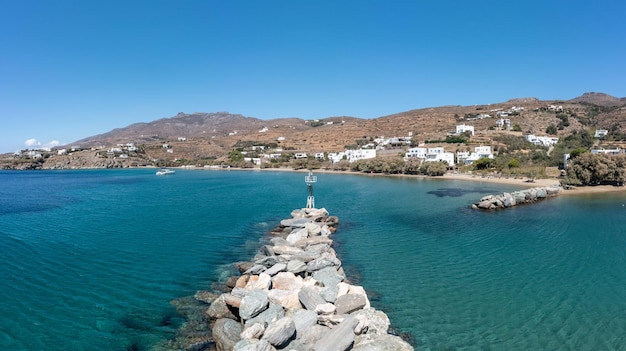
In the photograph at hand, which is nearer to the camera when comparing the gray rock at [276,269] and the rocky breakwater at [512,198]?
the gray rock at [276,269]

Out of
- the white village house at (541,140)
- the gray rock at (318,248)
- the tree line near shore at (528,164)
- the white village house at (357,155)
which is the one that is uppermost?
the white village house at (541,140)

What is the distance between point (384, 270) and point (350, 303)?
6387 mm

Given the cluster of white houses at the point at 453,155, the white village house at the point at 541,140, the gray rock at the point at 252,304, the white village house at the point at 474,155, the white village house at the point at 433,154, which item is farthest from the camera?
the white village house at the point at 541,140

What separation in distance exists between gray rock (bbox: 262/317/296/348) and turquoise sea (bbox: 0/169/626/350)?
3.87 meters

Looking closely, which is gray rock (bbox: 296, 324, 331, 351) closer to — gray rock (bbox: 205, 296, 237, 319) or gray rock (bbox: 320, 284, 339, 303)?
gray rock (bbox: 320, 284, 339, 303)

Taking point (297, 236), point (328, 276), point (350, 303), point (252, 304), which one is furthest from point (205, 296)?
point (297, 236)

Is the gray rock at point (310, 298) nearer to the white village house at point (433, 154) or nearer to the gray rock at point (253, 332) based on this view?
the gray rock at point (253, 332)

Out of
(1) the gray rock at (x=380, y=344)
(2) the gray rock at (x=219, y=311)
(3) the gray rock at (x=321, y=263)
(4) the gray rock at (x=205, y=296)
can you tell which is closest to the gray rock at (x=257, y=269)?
(4) the gray rock at (x=205, y=296)

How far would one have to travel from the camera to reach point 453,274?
1753 centimetres

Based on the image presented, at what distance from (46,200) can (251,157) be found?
276 feet

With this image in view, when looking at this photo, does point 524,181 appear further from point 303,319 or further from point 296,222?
point 303,319

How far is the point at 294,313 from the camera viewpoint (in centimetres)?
1207

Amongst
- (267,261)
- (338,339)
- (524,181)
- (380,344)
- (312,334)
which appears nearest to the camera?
(338,339)

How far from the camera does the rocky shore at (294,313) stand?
1038 cm
